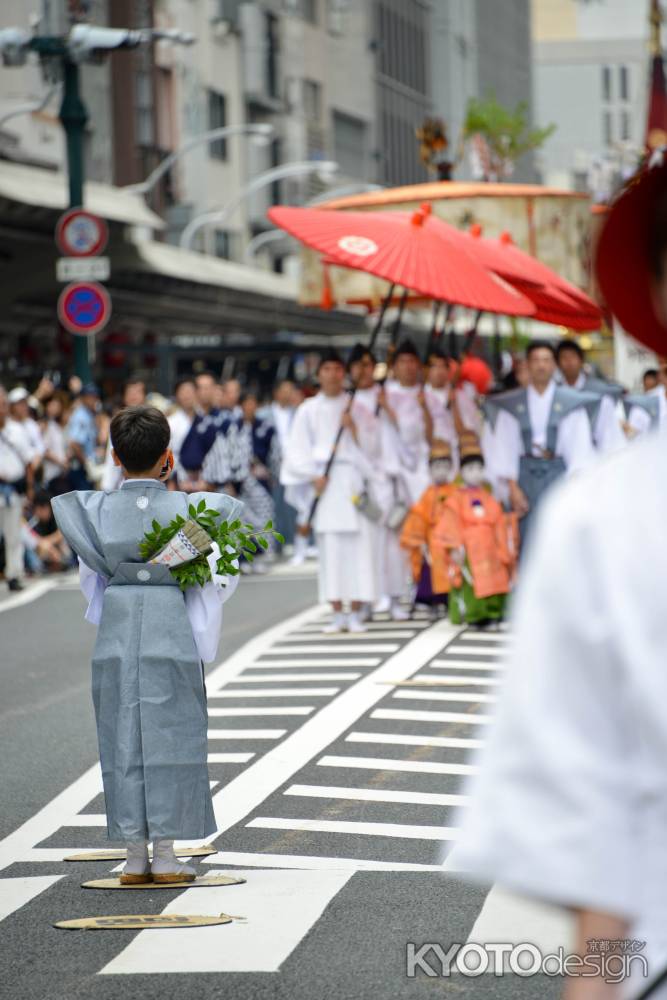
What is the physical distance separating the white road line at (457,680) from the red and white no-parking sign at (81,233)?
1123 centimetres

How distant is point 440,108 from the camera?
293 feet

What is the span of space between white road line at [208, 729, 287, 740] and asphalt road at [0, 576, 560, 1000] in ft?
0.05

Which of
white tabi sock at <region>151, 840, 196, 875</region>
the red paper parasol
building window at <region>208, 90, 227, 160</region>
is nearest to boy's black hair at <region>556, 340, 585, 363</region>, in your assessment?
the red paper parasol

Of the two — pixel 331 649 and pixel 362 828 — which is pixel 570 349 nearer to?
pixel 331 649

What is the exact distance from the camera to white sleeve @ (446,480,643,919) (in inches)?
73.5

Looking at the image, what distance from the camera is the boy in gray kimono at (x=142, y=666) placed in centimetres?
619

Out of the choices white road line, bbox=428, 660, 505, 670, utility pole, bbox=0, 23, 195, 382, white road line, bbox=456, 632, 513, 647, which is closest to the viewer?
white road line, bbox=428, 660, 505, 670

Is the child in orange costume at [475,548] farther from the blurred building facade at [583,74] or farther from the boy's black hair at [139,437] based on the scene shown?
the blurred building facade at [583,74]

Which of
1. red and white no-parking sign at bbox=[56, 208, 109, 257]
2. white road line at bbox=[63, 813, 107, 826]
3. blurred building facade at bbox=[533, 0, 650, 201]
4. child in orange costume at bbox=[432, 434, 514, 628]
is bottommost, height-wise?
white road line at bbox=[63, 813, 107, 826]

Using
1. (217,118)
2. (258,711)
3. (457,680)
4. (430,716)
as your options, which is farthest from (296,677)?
(217,118)

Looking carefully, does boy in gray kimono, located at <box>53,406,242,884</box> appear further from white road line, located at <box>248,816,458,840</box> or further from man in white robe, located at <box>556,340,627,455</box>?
man in white robe, located at <box>556,340,627,455</box>

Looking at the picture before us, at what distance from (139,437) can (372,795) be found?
2.02 m

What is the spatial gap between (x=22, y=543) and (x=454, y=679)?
8571mm

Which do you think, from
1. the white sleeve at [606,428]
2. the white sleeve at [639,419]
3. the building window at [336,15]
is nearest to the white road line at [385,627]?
the white sleeve at [606,428]
